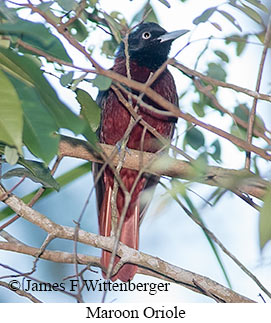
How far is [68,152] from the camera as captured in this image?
279 cm

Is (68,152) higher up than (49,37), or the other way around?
(68,152)

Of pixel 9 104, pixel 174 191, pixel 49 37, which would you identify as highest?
pixel 49 37

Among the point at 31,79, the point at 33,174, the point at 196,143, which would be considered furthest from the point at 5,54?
the point at 196,143

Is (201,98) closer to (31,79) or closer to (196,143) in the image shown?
(196,143)

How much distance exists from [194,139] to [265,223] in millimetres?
1551

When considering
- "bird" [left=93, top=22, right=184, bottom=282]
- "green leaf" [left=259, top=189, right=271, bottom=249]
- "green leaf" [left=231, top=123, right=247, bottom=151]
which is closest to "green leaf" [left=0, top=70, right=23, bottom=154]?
"green leaf" [left=259, top=189, right=271, bottom=249]

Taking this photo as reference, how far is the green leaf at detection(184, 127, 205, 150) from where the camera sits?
9.78 feet

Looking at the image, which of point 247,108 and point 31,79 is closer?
point 31,79

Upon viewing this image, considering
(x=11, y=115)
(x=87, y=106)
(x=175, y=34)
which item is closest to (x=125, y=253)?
(x=87, y=106)

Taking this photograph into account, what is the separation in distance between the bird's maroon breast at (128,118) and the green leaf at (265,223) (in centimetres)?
218

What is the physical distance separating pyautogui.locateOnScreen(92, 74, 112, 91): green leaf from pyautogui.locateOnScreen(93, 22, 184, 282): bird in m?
1.58

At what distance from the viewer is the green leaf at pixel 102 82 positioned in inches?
76.6

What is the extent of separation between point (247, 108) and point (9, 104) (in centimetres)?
194

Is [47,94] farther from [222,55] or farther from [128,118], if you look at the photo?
[128,118]
